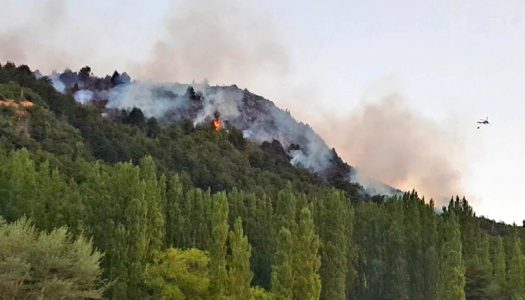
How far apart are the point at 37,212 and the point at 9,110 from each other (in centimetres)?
6850

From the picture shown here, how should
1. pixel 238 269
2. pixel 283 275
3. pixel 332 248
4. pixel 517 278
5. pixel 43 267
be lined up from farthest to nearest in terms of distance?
pixel 517 278
pixel 332 248
pixel 283 275
pixel 238 269
pixel 43 267

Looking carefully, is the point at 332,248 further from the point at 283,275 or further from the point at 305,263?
the point at 283,275

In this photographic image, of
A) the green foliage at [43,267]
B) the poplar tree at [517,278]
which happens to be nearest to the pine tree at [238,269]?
the green foliage at [43,267]

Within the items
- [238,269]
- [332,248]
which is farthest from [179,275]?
[332,248]

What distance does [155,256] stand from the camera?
173ft

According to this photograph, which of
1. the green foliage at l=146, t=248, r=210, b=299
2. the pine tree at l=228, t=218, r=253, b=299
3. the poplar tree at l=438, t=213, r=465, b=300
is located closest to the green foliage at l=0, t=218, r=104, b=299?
the green foliage at l=146, t=248, r=210, b=299

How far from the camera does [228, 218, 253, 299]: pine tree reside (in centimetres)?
4962

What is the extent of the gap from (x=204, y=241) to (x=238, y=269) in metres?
17.0

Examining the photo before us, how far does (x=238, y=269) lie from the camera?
50.3m

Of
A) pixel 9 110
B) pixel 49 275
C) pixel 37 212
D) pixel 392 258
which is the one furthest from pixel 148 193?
pixel 9 110

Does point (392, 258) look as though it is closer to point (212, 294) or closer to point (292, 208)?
point (292, 208)

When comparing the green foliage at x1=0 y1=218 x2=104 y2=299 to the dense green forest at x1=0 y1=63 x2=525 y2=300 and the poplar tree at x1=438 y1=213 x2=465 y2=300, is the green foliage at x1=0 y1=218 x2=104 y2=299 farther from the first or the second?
the poplar tree at x1=438 y1=213 x2=465 y2=300

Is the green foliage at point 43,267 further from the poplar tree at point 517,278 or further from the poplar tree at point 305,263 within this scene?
the poplar tree at point 517,278

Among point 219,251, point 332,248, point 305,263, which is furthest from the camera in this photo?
point 332,248
